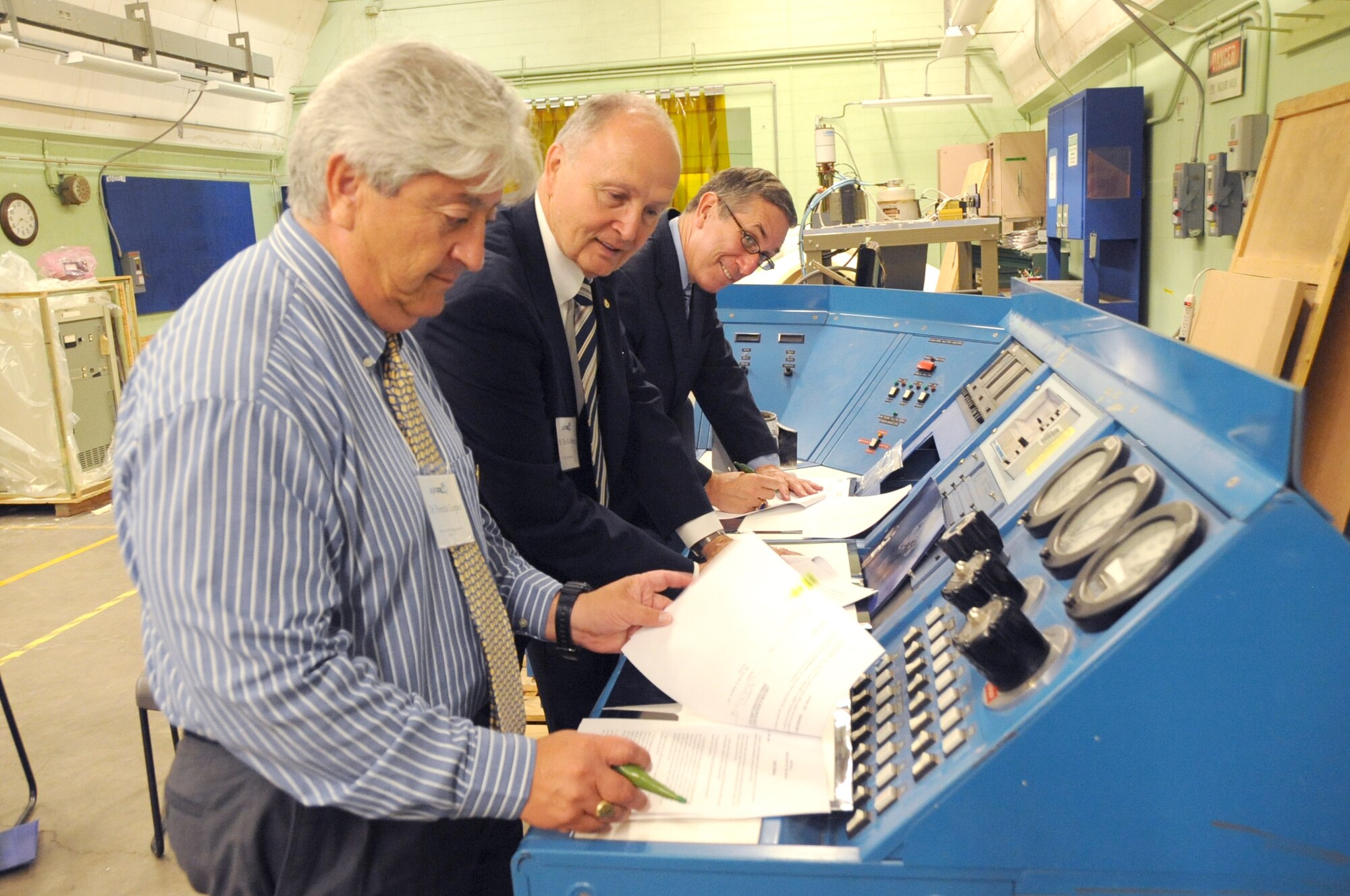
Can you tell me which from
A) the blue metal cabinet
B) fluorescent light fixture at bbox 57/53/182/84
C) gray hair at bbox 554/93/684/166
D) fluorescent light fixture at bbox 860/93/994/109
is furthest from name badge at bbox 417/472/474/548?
fluorescent light fixture at bbox 860/93/994/109

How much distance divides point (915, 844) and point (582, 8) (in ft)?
32.9

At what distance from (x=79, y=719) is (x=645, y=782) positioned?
10.7 feet

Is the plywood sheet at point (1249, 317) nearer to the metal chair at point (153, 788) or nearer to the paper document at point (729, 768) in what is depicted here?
the paper document at point (729, 768)

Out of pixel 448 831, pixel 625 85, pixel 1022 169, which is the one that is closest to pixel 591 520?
pixel 448 831

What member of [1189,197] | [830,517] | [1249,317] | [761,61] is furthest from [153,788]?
[761,61]

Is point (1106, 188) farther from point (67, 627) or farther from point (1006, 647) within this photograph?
point (67, 627)

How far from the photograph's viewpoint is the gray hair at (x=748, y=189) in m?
2.24

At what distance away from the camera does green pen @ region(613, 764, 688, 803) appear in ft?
2.97

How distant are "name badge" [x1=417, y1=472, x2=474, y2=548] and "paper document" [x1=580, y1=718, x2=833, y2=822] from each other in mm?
284

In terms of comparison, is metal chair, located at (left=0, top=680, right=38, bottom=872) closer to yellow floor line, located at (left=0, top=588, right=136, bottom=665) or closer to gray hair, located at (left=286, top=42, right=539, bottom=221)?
yellow floor line, located at (left=0, top=588, right=136, bottom=665)

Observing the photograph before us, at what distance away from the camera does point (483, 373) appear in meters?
1.43

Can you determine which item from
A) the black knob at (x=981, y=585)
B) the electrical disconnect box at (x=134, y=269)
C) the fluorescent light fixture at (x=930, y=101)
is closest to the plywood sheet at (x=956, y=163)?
the fluorescent light fixture at (x=930, y=101)

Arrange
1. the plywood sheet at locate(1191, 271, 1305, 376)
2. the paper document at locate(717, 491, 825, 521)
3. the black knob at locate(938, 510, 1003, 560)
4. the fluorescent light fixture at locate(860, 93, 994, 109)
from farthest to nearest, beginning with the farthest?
the fluorescent light fixture at locate(860, 93, 994, 109) → the plywood sheet at locate(1191, 271, 1305, 376) → the paper document at locate(717, 491, 825, 521) → the black knob at locate(938, 510, 1003, 560)

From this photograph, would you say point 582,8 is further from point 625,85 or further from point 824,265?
point 824,265
